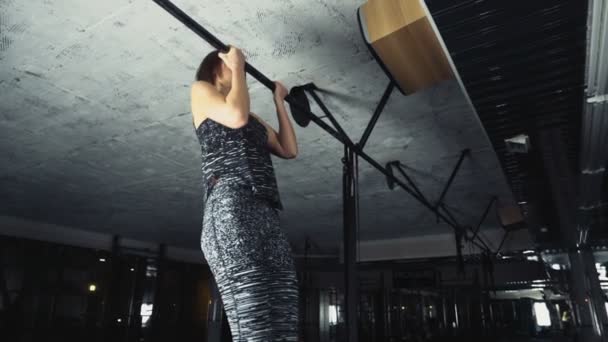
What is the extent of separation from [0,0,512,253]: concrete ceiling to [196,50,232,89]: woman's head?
1120mm

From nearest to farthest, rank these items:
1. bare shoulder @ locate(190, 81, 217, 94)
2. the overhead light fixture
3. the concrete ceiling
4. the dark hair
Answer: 1. bare shoulder @ locate(190, 81, 217, 94)
2. the dark hair
3. the concrete ceiling
4. the overhead light fixture

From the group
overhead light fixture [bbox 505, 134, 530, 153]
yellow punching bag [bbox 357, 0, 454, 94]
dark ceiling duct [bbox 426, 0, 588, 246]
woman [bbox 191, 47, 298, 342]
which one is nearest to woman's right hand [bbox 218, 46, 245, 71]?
woman [bbox 191, 47, 298, 342]

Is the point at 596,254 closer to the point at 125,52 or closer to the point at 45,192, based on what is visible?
the point at 125,52

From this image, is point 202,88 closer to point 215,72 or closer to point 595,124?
point 215,72

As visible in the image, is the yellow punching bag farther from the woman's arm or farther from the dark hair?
the dark hair

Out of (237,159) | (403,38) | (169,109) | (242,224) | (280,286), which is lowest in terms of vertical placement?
(280,286)

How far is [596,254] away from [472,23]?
712 centimetres

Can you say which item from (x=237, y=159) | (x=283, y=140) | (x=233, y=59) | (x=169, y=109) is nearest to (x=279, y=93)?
(x=283, y=140)

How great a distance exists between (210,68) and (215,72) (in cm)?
2

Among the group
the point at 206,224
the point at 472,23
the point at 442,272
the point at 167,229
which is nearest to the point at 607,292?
the point at 442,272

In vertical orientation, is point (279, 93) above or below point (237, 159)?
above

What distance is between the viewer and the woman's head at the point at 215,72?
4.80 feet

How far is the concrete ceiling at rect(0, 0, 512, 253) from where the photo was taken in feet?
8.57

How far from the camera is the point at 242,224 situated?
3.43 feet
